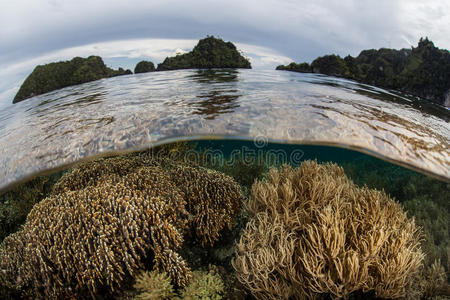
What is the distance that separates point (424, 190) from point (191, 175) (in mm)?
11122

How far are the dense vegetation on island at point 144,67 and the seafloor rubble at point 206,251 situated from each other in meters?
15.4

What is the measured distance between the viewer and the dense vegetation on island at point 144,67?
1722 centimetres

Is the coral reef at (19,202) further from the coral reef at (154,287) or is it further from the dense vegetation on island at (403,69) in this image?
the dense vegetation on island at (403,69)

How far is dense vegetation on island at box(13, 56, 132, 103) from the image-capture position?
586 inches

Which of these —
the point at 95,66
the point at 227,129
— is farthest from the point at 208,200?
the point at 95,66

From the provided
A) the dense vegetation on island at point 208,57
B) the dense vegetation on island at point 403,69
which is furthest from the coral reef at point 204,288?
the dense vegetation on island at point 208,57

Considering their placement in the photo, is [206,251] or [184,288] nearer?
[184,288]

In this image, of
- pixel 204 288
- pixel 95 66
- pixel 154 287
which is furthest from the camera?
pixel 95 66

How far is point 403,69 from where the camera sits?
12.5m

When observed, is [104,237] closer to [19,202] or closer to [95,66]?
[19,202]

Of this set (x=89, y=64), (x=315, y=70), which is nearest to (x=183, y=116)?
(x=315, y=70)

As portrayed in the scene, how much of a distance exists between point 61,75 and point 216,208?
17.7 m

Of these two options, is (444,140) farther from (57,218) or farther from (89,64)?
(89,64)

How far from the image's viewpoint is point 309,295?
10.3ft
